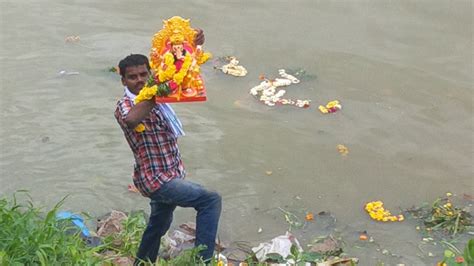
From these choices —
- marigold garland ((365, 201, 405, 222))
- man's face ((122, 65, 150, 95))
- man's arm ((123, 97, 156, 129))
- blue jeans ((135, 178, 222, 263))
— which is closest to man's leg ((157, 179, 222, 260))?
blue jeans ((135, 178, 222, 263))

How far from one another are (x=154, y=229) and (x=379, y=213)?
6.36 feet

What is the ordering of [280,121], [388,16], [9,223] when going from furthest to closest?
[388,16] → [280,121] → [9,223]

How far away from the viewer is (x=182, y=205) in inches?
143

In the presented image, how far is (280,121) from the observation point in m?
6.45

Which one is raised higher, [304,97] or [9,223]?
[9,223]

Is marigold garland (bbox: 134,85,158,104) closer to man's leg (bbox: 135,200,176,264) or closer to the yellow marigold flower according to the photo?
the yellow marigold flower

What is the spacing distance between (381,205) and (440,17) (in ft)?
16.5

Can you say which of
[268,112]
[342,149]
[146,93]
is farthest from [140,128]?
[268,112]

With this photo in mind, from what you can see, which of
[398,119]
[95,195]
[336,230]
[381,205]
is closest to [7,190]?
[95,195]

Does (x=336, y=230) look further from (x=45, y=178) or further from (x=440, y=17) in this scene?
(x=440, y=17)

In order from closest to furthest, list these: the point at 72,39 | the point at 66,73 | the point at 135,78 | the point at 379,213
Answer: the point at 135,78
the point at 379,213
the point at 66,73
the point at 72,39

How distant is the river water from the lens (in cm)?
532

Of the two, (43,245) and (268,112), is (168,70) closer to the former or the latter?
(43,245)

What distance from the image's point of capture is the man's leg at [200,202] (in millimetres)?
3582
